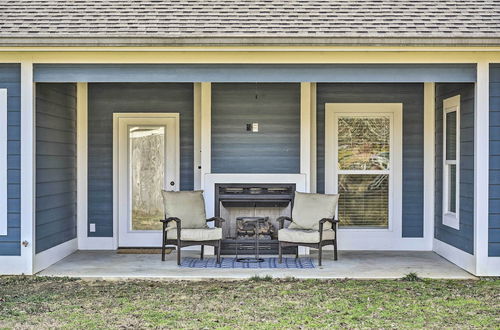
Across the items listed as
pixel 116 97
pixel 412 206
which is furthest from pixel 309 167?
pixel 116 97

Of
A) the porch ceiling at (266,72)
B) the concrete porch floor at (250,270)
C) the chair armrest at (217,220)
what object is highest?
the porch ceiling at (266,72)

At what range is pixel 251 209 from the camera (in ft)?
29.5

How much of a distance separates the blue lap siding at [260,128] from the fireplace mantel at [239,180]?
10 centimetres

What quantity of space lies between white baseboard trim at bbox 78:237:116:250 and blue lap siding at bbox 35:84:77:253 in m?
0.25

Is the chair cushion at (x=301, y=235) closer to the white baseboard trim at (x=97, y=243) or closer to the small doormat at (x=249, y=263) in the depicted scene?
the small doormat at (x=249, y=263)

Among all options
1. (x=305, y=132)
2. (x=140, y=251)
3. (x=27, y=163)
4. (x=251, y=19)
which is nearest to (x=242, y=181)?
(x=305, y=132)

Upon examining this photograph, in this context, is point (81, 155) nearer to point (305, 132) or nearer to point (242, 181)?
point (242, 181)

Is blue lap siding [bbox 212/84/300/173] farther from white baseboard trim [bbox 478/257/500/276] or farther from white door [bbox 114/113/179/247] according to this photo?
white baseboard trim [bbox 478/257/500/276]

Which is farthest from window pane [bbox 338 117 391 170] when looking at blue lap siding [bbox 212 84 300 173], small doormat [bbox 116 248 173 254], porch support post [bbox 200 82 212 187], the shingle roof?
small doormat [bbox 116 248 173 254]

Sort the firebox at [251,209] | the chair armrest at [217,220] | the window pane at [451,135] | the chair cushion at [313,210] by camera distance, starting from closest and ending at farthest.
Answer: the window pane at [451,135], the chair cushion at [313,210], the chair armrest at [217,220], the firebox at [251,209]

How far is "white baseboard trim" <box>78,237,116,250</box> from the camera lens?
9.36 metres

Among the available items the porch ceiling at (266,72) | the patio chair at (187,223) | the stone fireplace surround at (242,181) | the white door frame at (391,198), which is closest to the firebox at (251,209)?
the stone fireplace surround at (242,181)

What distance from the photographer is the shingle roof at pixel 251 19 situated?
7.03m

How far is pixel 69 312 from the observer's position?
18.9ft
